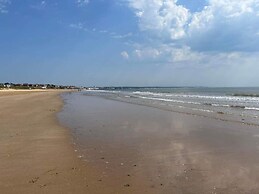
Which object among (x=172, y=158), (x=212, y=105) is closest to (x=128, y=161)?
(x=172, y=158)

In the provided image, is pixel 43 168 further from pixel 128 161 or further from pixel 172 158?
pixel 172 158

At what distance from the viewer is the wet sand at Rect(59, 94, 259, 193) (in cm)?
664

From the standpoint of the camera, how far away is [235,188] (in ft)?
21.2

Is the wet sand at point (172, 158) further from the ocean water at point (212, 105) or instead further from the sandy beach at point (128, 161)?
the ocean water at point (212, 105)

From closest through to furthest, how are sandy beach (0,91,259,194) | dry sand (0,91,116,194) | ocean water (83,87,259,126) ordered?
dry sand (0,91,116,194)
sandy beach (0,91,259,194)
ocean water (83,87,259,126)

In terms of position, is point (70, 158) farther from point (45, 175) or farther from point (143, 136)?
point (143, 136)

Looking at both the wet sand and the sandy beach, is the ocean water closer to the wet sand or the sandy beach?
the wet sand

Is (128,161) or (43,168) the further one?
(128,161)

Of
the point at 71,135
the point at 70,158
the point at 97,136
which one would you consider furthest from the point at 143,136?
the point at 70,158

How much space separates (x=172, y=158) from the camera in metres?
8.86

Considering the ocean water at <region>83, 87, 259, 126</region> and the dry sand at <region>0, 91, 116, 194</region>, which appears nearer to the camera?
the dry sand at <region>0, 91, 116, 194</region>

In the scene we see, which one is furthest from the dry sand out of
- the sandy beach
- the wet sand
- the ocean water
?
the ocean water

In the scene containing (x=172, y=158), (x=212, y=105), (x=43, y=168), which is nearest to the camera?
(x=43, y=168)

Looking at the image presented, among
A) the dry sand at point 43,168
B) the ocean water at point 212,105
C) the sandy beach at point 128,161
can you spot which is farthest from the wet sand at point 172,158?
the ocean water at point 212,105
